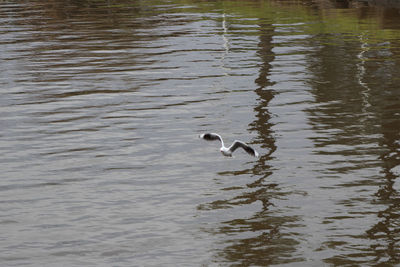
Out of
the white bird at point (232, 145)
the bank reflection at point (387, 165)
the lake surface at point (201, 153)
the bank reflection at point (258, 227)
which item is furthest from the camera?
the white bird at point (232, 145)

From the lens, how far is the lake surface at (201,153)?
949 centimetres

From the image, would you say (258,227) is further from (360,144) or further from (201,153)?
(360,144)

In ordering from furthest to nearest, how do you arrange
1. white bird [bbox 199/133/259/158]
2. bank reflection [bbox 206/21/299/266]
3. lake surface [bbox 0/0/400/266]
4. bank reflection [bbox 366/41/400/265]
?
white bird [bbox 199/133/259/158] → lake surface [bbox 0/0/400/266] → bank reflection [bbox 366/41/400/265] → bank reflection [bbox 206/21/299/266]

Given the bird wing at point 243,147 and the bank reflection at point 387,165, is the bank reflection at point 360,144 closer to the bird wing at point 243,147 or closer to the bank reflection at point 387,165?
the bank reflection at point 387,165

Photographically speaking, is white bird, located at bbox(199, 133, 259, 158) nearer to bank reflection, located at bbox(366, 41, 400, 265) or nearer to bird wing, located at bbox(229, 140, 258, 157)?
bird wing, located at bbox(229, 140, 258, 157)

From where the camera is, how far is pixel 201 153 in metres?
13.8

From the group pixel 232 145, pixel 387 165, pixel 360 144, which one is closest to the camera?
pixel 232 145

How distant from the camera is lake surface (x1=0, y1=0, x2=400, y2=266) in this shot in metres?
9.49

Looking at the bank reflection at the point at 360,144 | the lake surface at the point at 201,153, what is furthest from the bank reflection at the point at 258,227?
the bank reflection at the point at 360,144

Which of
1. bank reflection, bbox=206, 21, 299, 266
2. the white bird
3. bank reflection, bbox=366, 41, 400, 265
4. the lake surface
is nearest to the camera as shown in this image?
bank reflection, bbox=206, 21, 299, 266

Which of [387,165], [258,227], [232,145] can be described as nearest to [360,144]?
[387,165]

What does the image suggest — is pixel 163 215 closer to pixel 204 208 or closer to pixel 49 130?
pixel 204 208

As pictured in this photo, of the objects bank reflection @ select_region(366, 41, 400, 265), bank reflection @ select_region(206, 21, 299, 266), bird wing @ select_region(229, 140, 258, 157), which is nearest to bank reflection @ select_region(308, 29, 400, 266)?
bank reflection @ select_region(366, 41, 400, 265)

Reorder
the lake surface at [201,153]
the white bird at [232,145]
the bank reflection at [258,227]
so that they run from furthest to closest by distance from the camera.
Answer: the white bird at [232,145]
the lake surface at [201,153]
the bank reflection at [258,227]
